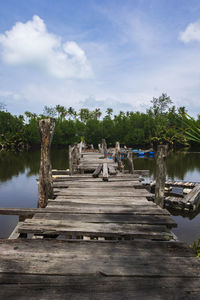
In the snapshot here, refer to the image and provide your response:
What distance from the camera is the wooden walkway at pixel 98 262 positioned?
76.7 inches

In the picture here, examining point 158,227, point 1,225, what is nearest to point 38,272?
point 158,227

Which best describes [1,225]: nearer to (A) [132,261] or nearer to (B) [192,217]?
(A) [132,261]

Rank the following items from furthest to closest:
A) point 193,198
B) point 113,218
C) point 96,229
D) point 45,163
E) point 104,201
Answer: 1. point 193,198
2. point 45,163
3. point 104,201
4. point 113,218
5. point 96,229

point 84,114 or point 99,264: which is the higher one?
point 84,114

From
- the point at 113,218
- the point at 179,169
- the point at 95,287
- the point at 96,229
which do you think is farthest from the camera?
the point at 179,169

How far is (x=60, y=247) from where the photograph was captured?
2744mm

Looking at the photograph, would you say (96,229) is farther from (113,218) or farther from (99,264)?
(99,264)

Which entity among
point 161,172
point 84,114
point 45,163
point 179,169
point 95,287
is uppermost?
point 84,114

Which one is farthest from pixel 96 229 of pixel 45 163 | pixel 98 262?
pixel 45 163

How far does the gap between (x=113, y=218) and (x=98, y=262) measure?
1.46 m

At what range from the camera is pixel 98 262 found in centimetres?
240

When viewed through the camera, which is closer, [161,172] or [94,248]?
[94,248]

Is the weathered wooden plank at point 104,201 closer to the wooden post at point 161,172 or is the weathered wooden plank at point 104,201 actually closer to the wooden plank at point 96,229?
the wooden plank at point 96,229

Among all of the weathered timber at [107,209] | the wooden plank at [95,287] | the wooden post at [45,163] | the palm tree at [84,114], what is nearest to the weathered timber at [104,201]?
the weathered timber at [107,209]
